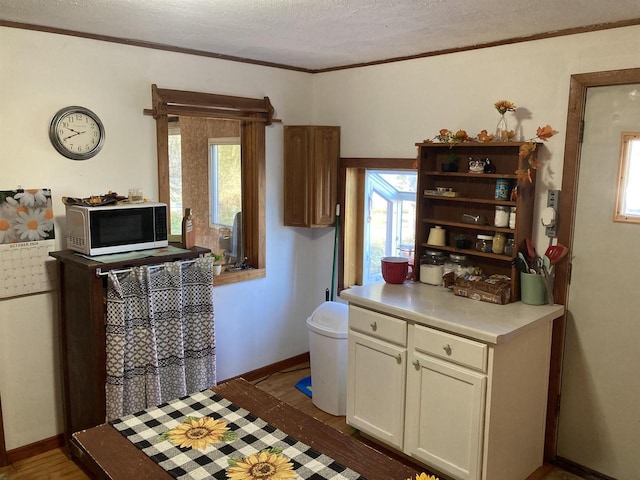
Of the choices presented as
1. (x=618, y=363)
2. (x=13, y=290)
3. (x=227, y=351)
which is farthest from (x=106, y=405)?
(x=618, y=363)

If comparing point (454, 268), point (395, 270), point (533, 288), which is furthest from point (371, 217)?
point (533, 288)

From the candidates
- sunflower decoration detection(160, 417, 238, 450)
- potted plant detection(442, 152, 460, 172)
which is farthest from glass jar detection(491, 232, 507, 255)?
sunflower decoration detection(160, 417, 238, 450)

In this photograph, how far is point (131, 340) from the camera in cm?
277

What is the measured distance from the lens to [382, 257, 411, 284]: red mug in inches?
126

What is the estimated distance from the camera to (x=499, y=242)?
2.92m

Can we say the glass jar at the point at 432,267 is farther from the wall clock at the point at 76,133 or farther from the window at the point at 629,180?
the wall clock at the point at 76,133

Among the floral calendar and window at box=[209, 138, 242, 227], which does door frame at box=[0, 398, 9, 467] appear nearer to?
the floral calendar

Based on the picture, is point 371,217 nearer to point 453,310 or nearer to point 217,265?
point 217,265

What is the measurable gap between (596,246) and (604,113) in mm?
649

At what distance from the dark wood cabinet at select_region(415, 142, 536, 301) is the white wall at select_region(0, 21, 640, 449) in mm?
148

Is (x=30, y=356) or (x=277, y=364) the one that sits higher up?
(x=30, y=356)

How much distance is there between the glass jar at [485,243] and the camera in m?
3.00

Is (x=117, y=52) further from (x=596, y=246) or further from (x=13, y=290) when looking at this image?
(x=596, y=246)

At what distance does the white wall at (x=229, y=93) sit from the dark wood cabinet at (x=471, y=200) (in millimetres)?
148
